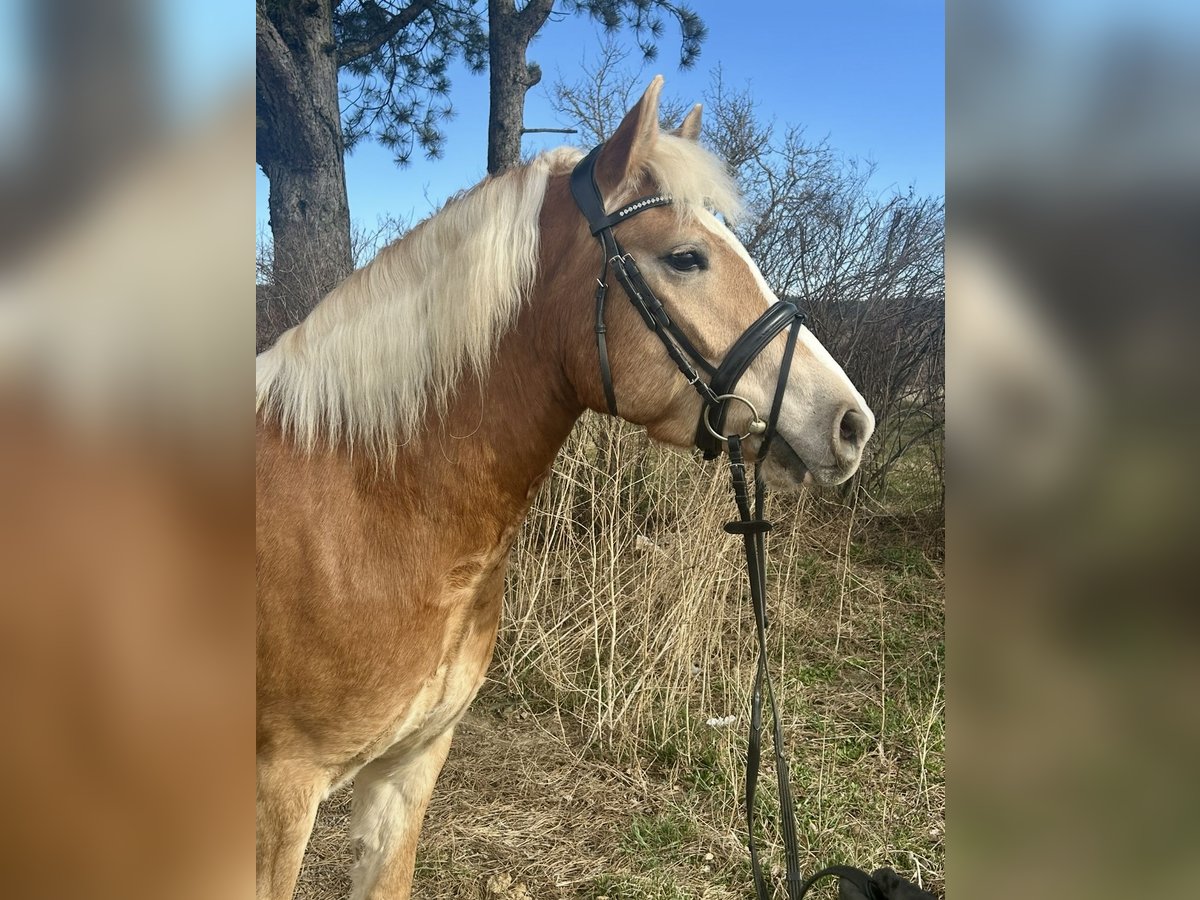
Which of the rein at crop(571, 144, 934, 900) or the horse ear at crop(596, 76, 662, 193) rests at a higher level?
the horse ear at crop(596, 76, 662, 193)

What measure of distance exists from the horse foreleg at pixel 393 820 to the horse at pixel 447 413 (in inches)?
9.4

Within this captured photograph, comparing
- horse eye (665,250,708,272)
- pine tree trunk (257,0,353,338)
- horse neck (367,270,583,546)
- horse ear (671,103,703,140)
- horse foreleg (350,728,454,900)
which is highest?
pine tree trunk (257,0,353,338)

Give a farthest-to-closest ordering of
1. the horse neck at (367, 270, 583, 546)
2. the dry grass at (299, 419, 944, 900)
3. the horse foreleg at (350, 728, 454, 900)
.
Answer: the dry grass at (299, 419, 944, 900), the horse foreleg at (350, 728, 454, 900), the horse neck at (367, 270, 583, 546)

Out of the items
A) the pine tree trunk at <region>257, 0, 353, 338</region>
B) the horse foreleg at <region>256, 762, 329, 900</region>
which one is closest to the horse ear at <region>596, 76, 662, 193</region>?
the horse foreleg at <region>256, 762, 329, 900</region>

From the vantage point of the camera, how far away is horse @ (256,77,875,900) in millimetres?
1431

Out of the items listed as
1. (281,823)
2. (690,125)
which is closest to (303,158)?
(690,125)

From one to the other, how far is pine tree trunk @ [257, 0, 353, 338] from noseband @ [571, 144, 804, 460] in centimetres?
272

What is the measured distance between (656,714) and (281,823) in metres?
1.89

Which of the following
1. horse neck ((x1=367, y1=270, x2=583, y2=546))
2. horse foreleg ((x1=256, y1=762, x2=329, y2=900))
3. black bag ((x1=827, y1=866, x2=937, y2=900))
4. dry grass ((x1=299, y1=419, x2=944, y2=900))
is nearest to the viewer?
black bag ((x1=827, y1=866, x2=937, y2=900))

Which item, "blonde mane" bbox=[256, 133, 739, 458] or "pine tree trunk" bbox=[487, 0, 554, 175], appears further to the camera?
"pine tree trunk" bbox=[487, 0, 554, 175]

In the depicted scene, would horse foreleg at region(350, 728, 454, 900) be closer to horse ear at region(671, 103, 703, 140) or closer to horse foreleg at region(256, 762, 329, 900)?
horse foreleg at region(256, 762, 329, 900)

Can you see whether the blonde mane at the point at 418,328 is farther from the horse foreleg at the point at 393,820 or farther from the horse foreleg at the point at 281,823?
the horse foreleg at the point at 393,820
